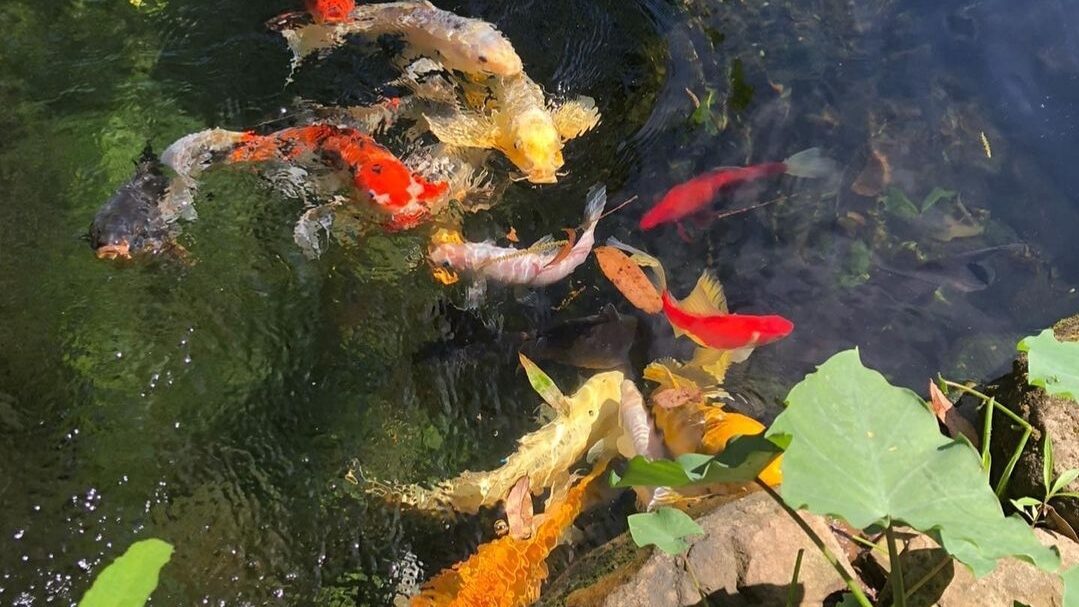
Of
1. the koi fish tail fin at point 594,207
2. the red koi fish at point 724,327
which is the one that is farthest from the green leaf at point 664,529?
the koi fish tail fin at point 594,207

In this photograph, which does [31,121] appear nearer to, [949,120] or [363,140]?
[363,140]

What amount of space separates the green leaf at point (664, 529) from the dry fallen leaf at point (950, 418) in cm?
166

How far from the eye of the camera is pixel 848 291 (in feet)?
13.0

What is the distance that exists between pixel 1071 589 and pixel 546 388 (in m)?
1.97

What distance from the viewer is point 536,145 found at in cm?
394

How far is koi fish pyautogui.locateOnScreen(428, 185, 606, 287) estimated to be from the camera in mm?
3742

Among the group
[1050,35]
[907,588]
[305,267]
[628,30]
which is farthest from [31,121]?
[1050,35]

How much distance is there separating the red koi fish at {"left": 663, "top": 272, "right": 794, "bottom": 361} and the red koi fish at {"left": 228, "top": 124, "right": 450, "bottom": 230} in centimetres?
115

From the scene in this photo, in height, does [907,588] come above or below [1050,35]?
below

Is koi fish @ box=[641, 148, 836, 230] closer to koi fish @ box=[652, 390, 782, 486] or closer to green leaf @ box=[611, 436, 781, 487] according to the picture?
koi fish @ box=[652, 390, 782, 486]

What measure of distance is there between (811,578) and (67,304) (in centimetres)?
315

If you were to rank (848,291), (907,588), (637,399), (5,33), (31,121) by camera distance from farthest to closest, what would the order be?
(5,33) < (31,121) < (848,291) < (637,399) < (907,588)

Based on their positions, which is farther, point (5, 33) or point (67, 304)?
point (5, 33)

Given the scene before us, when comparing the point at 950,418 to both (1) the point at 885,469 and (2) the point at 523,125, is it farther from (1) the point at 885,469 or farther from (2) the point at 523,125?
(2) the point at 523,125
